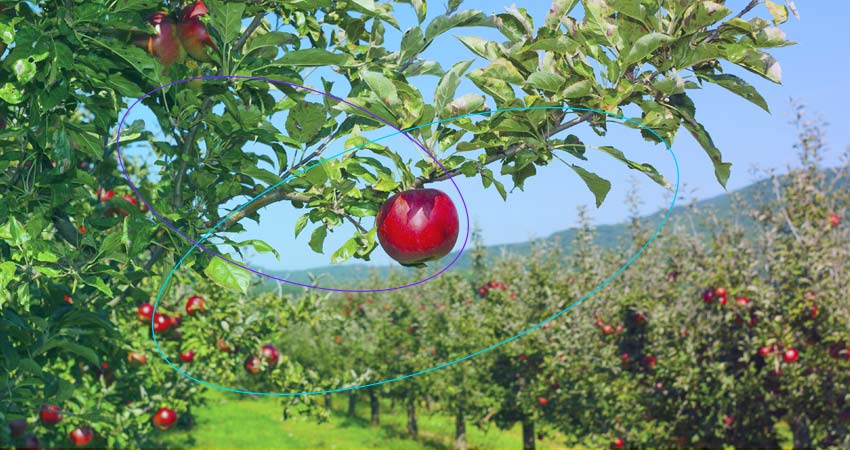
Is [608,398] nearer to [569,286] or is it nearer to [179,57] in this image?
[569,286]

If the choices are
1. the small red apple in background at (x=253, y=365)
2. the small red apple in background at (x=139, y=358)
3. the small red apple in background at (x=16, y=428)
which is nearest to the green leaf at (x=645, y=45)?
the small red apple in background at (x=16, y=428)

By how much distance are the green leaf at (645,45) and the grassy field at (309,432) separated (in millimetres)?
12658

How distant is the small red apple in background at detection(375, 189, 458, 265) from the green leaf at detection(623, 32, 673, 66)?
2.11 feet

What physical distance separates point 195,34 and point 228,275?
81 centimetres

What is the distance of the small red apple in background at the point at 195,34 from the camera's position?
2236mm

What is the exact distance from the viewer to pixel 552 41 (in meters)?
1.75

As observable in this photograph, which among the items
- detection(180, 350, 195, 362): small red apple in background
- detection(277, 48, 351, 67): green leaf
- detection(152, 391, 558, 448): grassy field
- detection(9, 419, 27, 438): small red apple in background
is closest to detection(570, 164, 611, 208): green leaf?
detection(277, 48, 351, 67): green leaf

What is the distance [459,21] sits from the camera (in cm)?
209

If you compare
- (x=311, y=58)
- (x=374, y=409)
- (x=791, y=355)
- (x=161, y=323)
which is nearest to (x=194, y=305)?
(x=161, y=323)

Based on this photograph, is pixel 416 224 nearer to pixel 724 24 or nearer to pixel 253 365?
pixel 724 24

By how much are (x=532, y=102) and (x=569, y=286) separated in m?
10.6

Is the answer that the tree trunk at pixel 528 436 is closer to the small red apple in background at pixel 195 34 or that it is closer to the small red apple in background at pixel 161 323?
the small red apple in background at pixel 161 323

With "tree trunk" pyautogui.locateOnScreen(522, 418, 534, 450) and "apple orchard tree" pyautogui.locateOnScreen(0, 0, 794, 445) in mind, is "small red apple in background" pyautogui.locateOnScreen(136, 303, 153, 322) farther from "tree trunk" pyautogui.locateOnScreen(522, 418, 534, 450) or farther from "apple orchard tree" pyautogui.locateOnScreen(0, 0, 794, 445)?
"tree trunk" pyautogui.locateOnScreen(522, 418, 534, 450)

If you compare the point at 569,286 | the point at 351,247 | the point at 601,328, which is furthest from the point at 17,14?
the point at 569,286
